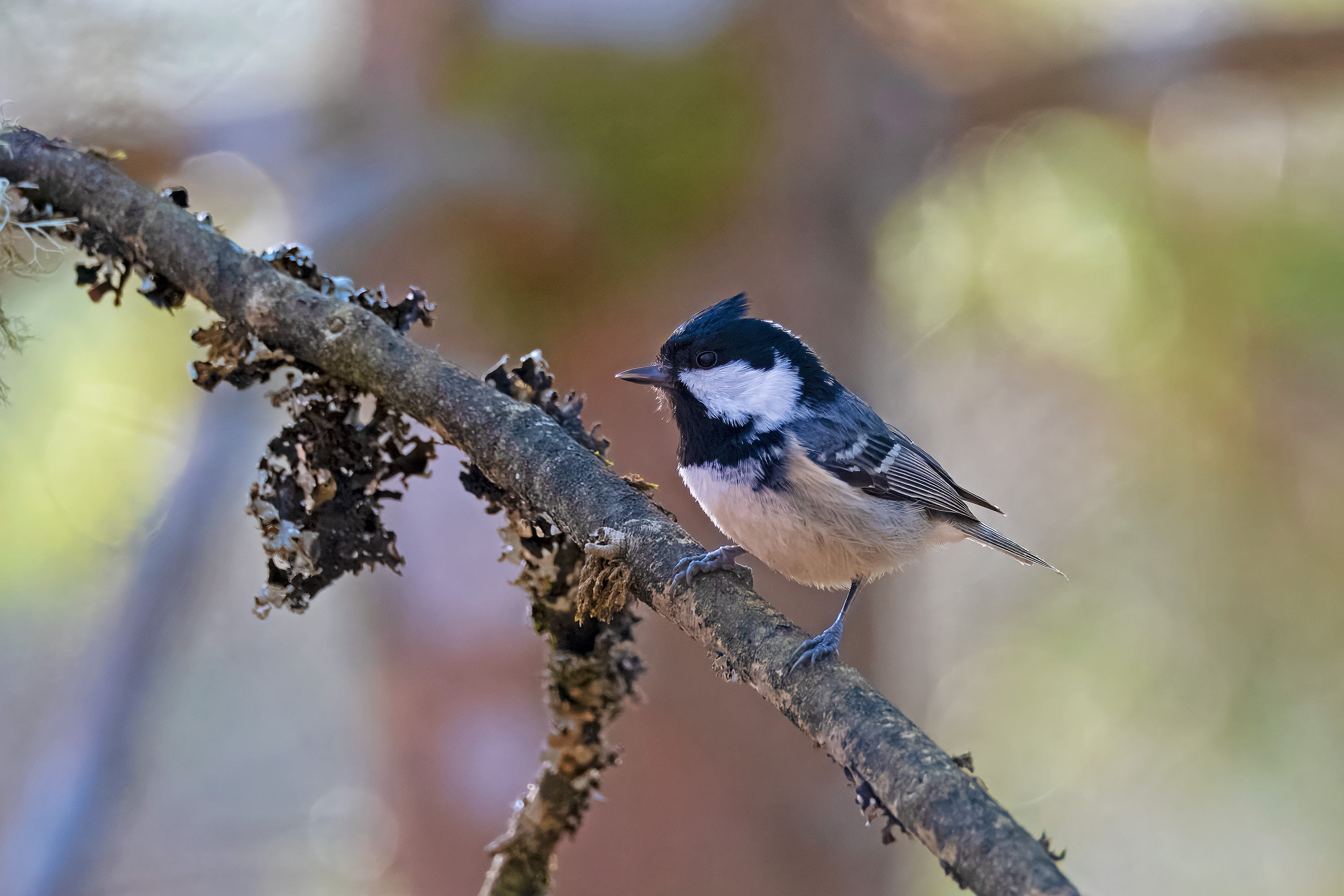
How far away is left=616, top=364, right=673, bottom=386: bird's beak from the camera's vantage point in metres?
1.22

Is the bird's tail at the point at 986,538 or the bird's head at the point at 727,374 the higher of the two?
the bird's head at the point at 727,374

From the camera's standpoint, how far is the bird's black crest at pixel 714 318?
4.13 feet

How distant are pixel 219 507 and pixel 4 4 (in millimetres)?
1039

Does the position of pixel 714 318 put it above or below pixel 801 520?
above

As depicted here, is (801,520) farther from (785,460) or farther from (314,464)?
(314,464)

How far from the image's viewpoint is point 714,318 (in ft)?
4.14

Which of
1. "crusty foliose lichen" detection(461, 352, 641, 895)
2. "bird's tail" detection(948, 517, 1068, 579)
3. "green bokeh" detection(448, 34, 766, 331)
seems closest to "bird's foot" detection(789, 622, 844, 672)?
"crusty foliose lichen" detection(461, 352, 641, 895)

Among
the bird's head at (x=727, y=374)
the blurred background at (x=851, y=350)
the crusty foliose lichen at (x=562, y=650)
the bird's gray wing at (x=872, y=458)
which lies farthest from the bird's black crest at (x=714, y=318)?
the blurred background at (x=851, y=350)

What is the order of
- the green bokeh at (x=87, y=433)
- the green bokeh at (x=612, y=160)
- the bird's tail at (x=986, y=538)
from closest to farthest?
the bird's tail at (x=986, y=538)
the green bokeh at (x=87, y=433)
the green bokeh at (x=612, y=160)

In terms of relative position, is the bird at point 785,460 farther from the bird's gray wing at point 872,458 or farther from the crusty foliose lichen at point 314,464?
the crusty foliose lichen at point 314,464

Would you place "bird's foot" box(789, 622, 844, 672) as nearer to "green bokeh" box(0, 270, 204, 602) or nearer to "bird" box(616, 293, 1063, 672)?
"bird" box(616, 293, 1063, 672)

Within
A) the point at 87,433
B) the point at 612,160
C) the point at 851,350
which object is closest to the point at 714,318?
the point at 851,350

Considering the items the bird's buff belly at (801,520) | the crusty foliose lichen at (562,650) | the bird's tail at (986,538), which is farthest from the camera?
the bird's tail at (986,538)

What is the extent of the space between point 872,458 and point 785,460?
0.68 feet
